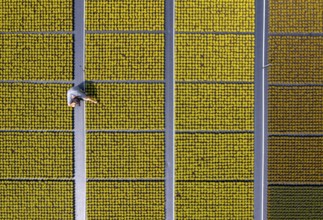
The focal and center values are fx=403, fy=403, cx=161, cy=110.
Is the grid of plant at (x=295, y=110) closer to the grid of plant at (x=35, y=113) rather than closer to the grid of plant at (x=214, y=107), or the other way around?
the grid of plant at (x=214, y=107)

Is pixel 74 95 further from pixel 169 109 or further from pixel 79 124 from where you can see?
pixel 169 109

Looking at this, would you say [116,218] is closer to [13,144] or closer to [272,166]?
[13,144]

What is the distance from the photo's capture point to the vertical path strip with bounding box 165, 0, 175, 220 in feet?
29.0

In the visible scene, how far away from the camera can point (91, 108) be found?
8.88 metres

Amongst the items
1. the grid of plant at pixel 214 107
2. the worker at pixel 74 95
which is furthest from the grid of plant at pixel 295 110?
the worker at pixel 74 95

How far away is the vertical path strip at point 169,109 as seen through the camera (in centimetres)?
885

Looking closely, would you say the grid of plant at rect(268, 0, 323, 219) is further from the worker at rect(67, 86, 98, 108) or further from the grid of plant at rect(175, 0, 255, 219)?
the worker at rect(67, 86, 98, 108)

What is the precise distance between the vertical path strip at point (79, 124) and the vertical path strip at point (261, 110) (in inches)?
150

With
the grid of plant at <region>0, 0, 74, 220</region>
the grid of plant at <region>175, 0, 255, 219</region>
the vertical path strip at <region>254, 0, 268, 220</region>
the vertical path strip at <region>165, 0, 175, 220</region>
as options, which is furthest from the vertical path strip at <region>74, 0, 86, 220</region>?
the vertical path strip at <region>254, 0, 268, 220</region>

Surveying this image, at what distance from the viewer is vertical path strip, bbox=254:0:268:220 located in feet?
29.1

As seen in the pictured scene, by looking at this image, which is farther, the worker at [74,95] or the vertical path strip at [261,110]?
the vertical path strip at [261,110]

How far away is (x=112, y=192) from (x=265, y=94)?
4.01 metres

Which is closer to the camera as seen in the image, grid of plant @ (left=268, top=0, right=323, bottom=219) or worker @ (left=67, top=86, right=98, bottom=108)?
worker @ (left=67, top=86, right=98, bottom=108)

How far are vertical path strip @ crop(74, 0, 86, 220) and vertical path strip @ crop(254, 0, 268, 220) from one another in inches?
150
